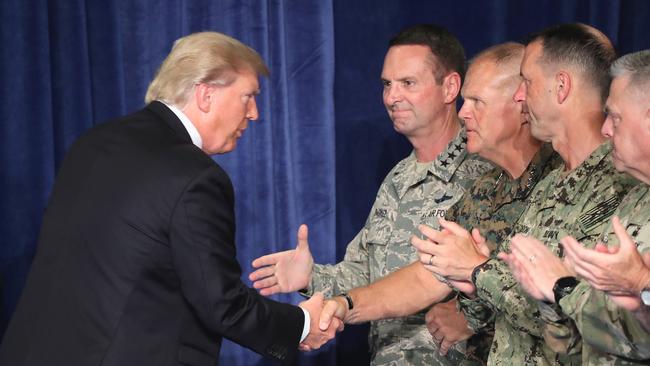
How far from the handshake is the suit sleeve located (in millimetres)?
343

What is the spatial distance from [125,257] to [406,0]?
2178 millimetres

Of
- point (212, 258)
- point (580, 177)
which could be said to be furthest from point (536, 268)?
point (212, 258)

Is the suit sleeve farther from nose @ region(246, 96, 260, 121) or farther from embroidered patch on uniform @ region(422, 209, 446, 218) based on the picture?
embroidered patch on uniform @ region(422, 209, 446, 218)

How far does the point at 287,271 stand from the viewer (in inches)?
117

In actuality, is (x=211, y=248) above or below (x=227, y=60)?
below

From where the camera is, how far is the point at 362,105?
3.79 meters

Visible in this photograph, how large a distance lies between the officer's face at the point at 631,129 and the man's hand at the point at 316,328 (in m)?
1.11

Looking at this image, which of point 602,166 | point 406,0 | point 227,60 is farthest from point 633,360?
point 406,0

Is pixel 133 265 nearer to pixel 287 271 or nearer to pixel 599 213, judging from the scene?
pixel 287 271

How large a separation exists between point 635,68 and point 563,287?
0.50 m

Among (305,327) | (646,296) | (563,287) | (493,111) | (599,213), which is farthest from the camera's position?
(493,111)

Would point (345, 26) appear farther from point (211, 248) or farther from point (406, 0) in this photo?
point (211, 248)

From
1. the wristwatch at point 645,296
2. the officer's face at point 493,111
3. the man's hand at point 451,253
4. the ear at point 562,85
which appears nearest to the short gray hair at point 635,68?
the ear at point 562,85

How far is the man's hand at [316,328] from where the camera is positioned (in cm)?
261
